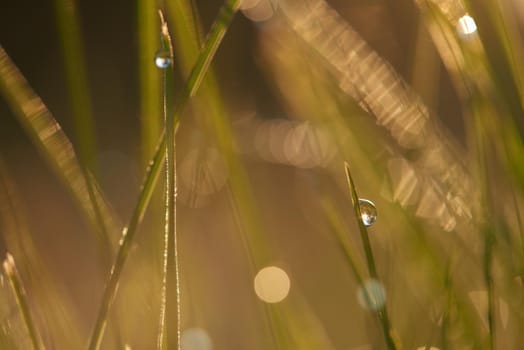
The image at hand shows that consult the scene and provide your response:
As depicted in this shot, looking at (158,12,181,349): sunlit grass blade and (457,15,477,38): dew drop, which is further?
(457,15,477,38): dew drop

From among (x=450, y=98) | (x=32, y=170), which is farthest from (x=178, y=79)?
(x=450, y=98)

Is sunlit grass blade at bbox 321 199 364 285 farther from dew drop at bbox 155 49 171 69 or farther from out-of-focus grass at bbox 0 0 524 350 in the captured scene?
dew drop at bbox 155 49 171 69

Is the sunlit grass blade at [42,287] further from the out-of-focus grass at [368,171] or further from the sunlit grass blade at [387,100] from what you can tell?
the sunlit grass blade at [387,100]

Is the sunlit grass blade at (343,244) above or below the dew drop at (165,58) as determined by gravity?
below

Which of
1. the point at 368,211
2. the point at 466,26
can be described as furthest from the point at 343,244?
the point at 466,26

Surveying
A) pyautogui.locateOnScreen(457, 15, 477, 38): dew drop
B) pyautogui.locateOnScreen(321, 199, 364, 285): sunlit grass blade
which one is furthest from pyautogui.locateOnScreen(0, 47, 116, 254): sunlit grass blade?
pyautogui.locateOnScreen(457, 15, 477, 38): dew drop

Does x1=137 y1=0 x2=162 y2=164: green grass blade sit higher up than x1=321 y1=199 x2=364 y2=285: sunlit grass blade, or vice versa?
x1=137 y1=0 x2=162 y2=164: green grass blade

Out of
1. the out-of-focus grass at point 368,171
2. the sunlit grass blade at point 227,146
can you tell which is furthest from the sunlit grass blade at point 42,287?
the sunlit grass blade at point 227,146

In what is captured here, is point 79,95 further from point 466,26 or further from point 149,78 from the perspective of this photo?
point 466,26
